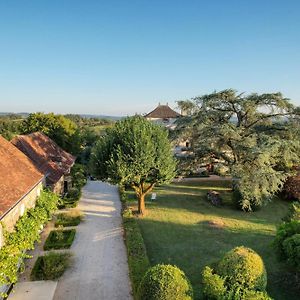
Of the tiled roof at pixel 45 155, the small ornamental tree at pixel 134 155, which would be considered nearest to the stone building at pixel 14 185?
the tiled roof at pixel 45 155

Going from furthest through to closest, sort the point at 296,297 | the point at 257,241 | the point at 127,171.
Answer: the point at 127,171 → the point at 257,241 → the point at 296,297

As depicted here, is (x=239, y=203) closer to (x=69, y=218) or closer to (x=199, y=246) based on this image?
(x=199, y=246)

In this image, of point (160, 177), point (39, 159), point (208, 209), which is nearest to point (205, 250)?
point (160, 177)

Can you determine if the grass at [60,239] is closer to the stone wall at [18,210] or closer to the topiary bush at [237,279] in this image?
the stone wall at [18,210]

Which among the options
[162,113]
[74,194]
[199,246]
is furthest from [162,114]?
[199,246]

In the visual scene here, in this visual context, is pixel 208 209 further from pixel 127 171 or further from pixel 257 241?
pixel 127 171

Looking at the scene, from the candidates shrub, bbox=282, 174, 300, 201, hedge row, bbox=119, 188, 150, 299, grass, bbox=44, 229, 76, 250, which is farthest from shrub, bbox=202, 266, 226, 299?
shrub, bbox=282, 174, 300, 201
